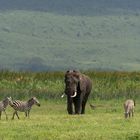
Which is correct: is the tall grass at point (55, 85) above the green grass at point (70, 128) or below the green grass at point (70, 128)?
above

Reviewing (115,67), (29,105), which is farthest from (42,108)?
(115,67)

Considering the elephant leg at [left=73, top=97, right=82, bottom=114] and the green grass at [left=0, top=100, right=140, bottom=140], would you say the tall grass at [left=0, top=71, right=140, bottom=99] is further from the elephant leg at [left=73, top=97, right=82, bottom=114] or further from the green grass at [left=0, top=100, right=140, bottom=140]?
the green grass at [left=0, top=100, right=140, bottom=140]

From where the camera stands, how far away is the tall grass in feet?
128

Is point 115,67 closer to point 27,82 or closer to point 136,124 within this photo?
point 27,82

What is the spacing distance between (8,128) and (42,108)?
41.4ft

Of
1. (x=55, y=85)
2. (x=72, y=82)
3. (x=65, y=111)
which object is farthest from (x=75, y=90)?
(x=55, y=85)

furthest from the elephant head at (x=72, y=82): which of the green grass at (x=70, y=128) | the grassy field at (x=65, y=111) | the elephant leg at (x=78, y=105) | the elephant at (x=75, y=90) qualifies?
the green grass at (x=70, y=128)

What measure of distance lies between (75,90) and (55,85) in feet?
43.5

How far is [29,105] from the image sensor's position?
25531mm

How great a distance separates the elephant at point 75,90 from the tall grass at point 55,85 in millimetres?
7815

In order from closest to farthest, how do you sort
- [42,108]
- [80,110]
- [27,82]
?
[80,110], [42,108], [27,82]

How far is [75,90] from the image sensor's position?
2880 centimetres

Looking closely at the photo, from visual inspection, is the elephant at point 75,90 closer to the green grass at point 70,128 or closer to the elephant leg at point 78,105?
the elephant leg at point 78,105

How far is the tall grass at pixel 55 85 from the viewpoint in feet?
128
